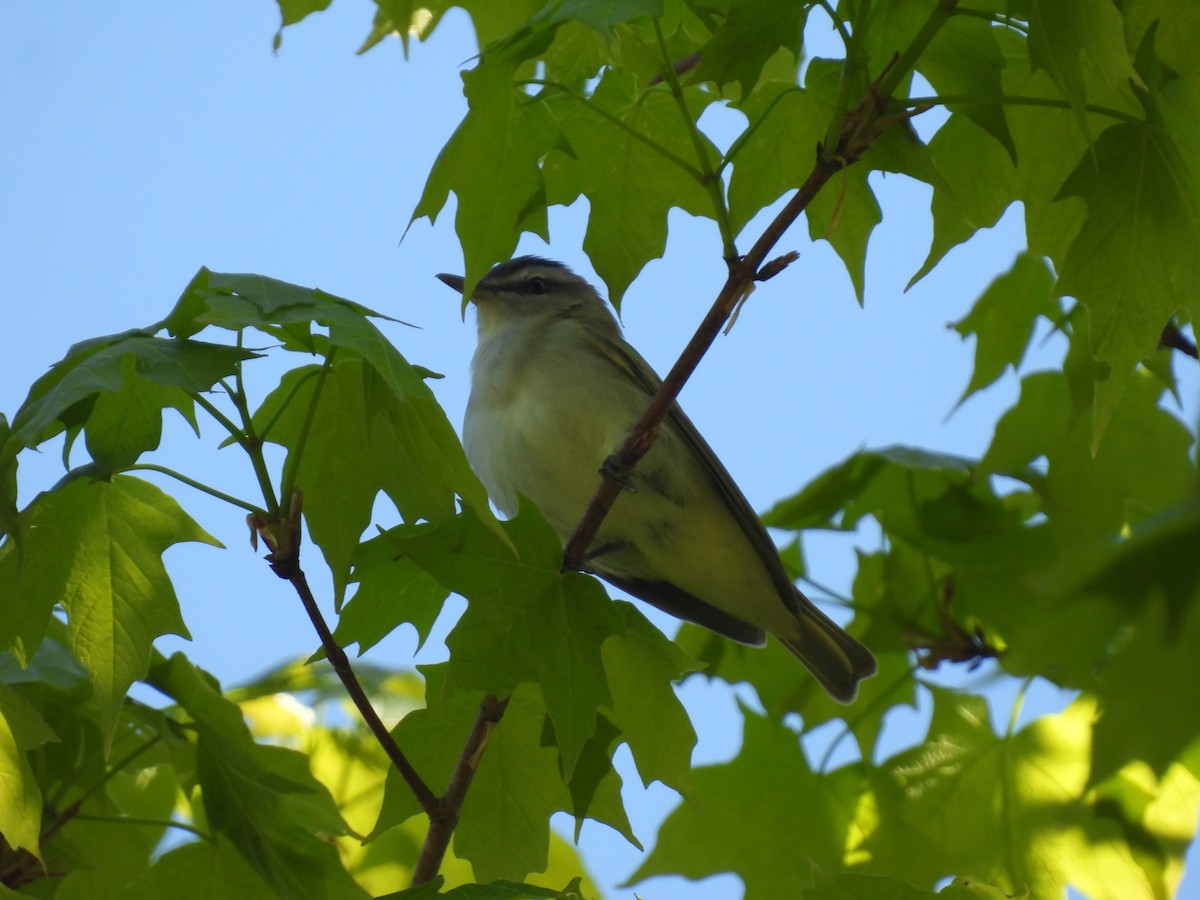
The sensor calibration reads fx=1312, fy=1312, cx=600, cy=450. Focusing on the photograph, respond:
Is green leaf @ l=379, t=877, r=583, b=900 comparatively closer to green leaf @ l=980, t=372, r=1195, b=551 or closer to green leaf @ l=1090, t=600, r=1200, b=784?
green leaf @ l=1090, t=600, r=1200, b=784

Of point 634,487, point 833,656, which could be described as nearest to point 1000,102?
point 634,487

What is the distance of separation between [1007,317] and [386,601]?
6.48 feet

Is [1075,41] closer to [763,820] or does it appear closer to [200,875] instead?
[763,820]

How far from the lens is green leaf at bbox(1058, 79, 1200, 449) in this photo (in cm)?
232

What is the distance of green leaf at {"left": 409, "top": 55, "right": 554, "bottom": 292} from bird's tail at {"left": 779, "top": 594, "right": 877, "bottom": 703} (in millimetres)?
1977

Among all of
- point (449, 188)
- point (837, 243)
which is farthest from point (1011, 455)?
point (449, 188)

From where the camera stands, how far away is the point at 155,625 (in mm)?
2412

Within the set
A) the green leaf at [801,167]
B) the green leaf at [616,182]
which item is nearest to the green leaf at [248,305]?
the green leaf at [616,182]

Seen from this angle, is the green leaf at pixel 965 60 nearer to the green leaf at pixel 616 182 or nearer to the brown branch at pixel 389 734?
the green leaf at pixel 616 182

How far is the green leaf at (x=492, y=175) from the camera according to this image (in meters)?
2.52

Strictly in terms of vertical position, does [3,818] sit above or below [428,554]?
below

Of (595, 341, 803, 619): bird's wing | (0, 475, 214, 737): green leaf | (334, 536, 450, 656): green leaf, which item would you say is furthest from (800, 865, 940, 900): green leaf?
(595, 341, 803, 619): bird's wing

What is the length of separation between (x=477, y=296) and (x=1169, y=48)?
3.11 metres

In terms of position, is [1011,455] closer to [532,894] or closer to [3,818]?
[532,894]
